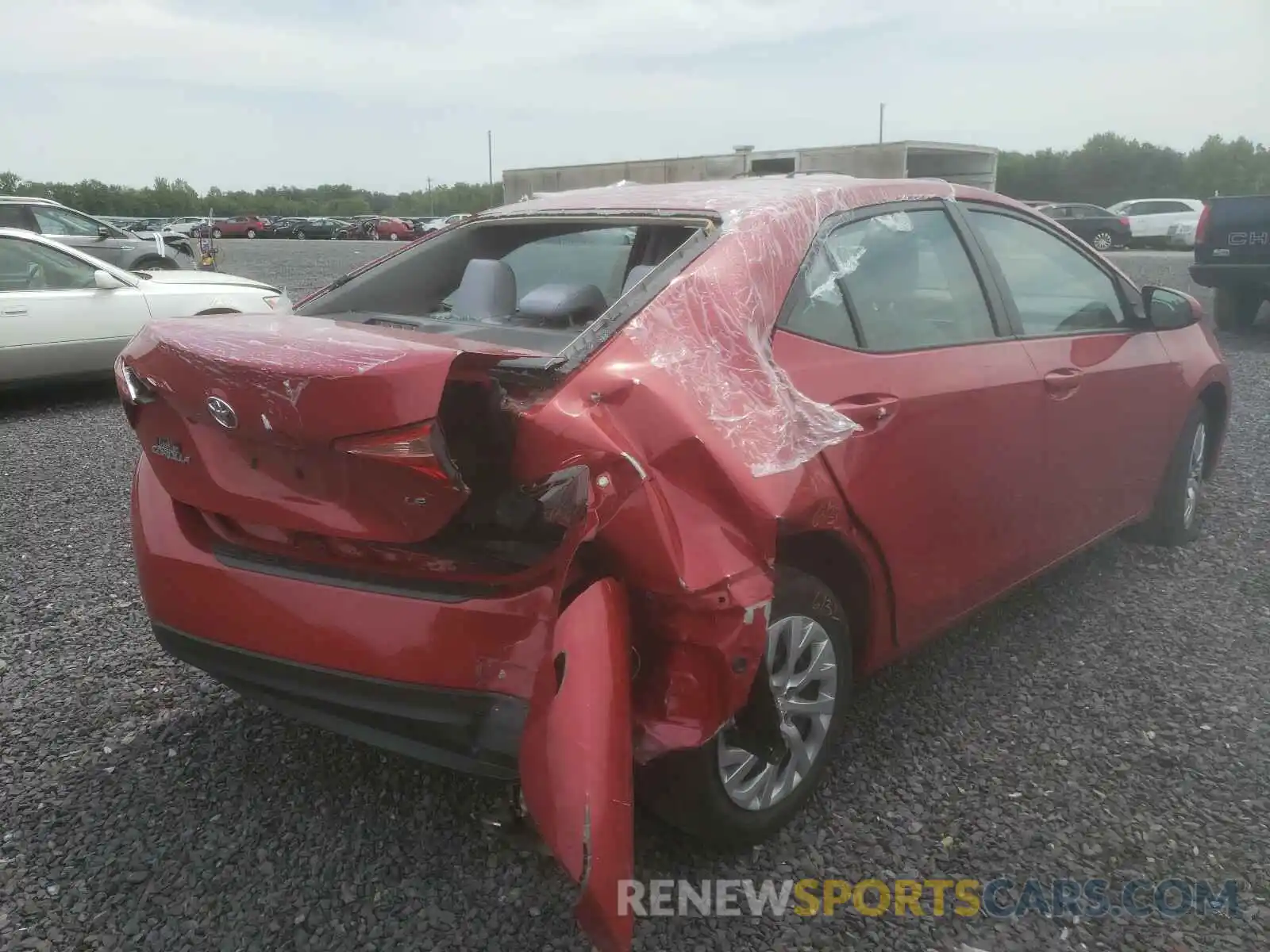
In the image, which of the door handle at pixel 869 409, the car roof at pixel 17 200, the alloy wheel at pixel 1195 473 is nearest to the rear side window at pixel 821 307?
the door handle at pixel 869 409

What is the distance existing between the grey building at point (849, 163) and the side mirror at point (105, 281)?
3624 mm

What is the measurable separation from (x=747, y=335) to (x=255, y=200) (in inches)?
3145

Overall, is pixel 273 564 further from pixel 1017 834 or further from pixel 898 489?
pixel 1017 834

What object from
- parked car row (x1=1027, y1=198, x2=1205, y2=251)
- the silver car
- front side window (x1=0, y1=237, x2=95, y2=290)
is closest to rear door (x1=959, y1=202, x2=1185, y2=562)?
front side window (x1=0, y1=237, x2=95, y2=290)

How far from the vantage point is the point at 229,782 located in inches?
105

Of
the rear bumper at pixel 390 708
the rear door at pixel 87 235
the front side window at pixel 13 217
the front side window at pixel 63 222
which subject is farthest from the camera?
the rear door at pixel 87 235

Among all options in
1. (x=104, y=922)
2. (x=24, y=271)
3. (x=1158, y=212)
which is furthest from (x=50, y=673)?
(x=1158, y=212)

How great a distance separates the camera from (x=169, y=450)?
7.57 ft

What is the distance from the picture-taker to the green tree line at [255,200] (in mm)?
57531

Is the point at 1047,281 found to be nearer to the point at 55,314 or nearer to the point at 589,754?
the point at 589,754

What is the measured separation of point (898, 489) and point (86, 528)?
12.8 feet

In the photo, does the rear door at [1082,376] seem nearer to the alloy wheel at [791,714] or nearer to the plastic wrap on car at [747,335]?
the plastic wrap on car at [747,335]

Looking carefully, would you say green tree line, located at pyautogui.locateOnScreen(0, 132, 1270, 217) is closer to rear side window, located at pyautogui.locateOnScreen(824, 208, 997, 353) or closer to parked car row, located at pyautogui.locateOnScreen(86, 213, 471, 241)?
parked car row, located at pyautogui.locateOnScreen(86, 213, 471, 241)

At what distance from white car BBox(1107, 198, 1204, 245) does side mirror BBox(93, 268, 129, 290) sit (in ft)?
85.0
